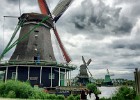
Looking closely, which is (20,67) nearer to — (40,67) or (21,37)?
(40,67)

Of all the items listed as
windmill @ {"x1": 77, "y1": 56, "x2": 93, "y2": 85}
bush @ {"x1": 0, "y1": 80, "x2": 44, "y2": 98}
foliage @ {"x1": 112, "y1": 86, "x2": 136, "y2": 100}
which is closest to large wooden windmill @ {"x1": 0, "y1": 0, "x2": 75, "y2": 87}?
bush @ {"x1": 0, "y1": 80, "x2": 44, "y2": 98}

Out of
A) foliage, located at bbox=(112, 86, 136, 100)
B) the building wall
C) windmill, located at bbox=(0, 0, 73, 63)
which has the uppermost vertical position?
windmill, located at bbox=(0, 0, 73, 63)

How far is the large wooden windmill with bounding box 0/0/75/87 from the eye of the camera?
1704 inches

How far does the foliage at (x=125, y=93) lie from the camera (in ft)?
58.4

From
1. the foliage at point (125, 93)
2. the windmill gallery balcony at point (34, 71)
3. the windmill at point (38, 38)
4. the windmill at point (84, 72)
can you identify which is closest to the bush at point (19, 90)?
the foliage at point (125, 93)

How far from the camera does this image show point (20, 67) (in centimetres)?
4347

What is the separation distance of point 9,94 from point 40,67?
19395 mm

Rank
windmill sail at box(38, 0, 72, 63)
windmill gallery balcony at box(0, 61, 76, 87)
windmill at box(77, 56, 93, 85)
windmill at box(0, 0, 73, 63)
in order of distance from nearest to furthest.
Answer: windmill gallery balcony at box(0, 61, 76, 87)
windmill at box(0, 0, 73, 63)
windmill sail at box(38, 0, 72, 63)
windmill at box(77, 56, 93, 85)

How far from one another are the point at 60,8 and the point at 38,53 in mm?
10361

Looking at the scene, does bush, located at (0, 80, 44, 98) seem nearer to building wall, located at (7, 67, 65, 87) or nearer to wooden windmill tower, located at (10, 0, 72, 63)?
building wall, located at (7, 67, 65, 87)

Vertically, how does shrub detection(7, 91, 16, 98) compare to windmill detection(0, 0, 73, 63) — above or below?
below

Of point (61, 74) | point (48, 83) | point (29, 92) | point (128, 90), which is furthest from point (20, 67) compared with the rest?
point (128, 90)

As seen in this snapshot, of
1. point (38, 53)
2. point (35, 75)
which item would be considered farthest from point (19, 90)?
point (38, 53)

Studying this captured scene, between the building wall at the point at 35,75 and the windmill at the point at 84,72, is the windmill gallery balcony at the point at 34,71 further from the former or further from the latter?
the windmill at the point at 84,72
